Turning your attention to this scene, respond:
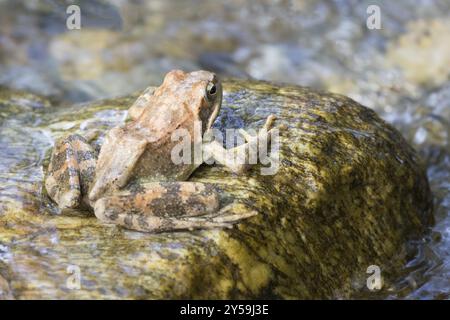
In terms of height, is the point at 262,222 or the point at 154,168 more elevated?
the point at 154,168

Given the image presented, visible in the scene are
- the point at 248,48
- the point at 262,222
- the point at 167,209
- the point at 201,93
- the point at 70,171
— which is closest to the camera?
the point at 167,209

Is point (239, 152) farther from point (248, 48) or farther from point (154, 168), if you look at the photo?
point (248, 48)

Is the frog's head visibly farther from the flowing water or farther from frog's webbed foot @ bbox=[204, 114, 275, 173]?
the flowing water

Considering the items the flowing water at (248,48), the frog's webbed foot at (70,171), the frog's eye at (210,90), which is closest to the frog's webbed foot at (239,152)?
the frog's eye at (210,90)

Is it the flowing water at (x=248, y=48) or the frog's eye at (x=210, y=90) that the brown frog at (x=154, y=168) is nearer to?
the frog's eye at (x=210, y=90)

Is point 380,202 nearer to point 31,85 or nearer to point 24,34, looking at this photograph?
point 31,85

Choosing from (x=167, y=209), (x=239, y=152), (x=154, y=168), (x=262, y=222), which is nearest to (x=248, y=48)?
(x=239, y=152)

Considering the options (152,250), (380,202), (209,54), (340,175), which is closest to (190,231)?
(152,250)
